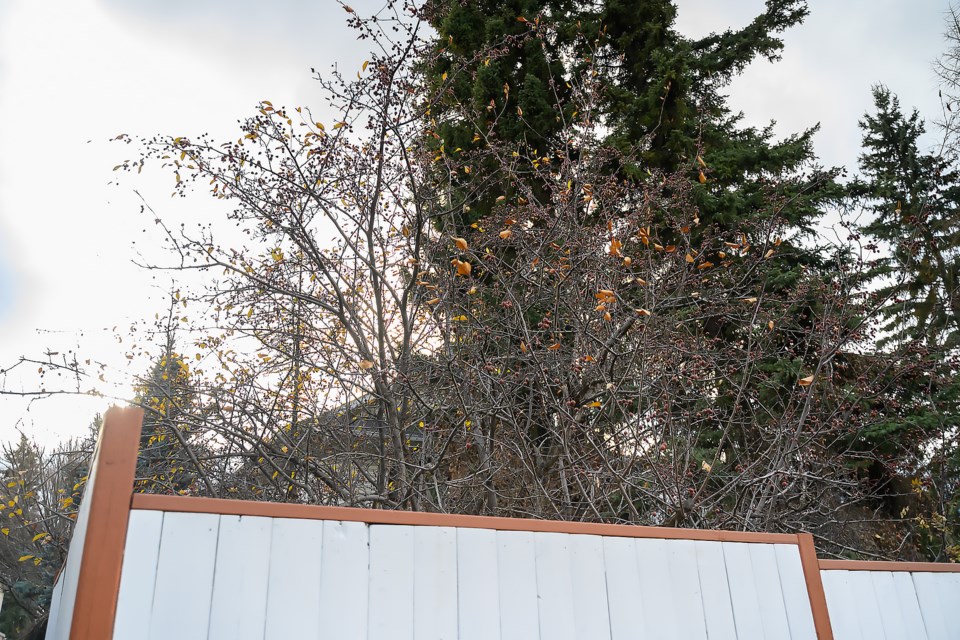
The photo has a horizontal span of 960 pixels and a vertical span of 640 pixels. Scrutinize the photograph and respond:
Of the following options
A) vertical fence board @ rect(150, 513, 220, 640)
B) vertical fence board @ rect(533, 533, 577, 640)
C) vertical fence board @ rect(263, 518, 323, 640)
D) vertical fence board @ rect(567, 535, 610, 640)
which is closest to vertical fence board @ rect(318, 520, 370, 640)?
vertical fence board @ rect(263, 518, 323, 640)

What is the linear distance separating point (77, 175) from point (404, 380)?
374cm

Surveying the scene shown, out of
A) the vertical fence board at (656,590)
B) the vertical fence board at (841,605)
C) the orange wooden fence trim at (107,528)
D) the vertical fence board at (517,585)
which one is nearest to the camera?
the orange wooden fence trim at (107,528)

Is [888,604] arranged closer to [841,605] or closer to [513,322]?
[841,605]

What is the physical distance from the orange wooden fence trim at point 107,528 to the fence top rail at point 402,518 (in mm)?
67

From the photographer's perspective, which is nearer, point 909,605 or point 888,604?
point 888,604

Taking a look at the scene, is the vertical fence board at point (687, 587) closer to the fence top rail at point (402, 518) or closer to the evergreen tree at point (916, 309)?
the fence top rail at point (402, 518)

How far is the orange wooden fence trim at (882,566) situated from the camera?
3291 mm

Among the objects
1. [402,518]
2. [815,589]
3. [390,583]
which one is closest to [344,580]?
[390,583]

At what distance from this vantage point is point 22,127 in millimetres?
5969

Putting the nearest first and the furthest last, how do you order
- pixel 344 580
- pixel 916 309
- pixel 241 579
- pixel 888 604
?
pixel 241 579, pixel 344 580, pixel 888 604, pixel 916 309

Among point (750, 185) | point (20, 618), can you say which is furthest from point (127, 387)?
point (20, 618)

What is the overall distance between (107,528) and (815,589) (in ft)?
10.4

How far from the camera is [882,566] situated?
3.53m

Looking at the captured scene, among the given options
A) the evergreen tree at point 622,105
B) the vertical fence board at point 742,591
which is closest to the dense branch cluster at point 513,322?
the evergreen tree at point 622,105
